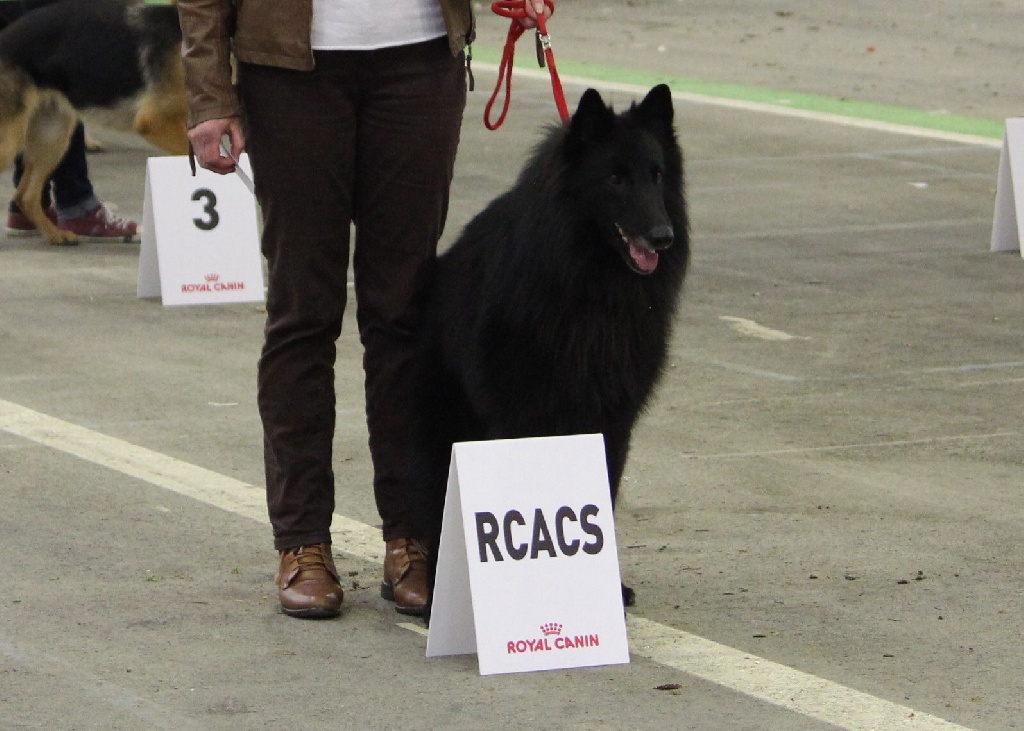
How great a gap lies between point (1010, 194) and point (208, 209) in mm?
4040

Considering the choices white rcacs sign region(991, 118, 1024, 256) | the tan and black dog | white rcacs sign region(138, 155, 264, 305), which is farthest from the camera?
the tan and black dog

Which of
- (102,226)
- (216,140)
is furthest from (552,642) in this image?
(102,226)

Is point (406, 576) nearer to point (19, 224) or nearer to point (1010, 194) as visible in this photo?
point (1010, 194)

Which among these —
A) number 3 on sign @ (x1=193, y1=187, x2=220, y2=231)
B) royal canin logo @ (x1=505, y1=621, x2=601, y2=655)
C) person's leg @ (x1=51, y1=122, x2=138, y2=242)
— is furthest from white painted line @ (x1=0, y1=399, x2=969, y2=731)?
person's leg @ (x1=51, y1=122, x2=138, y2=242)

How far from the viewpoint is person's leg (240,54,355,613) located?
4.31 metres

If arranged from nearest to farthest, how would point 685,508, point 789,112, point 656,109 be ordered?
point 656,109 → point 685,508 → point 789,112

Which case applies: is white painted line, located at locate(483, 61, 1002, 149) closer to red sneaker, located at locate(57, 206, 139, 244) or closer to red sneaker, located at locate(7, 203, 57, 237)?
red sneaker, located at locate(57, 206, 139, 244)

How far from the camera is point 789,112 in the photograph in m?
15.1

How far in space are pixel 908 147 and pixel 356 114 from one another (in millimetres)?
9454

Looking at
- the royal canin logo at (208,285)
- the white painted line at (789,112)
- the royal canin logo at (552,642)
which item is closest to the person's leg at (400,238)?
the royal canin logo at (552,642)

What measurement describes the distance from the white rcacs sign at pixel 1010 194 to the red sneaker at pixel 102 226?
455 centimetres

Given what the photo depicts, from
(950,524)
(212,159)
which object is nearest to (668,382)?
(950,524)

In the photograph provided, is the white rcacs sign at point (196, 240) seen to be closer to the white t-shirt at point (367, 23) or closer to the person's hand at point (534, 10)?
the person's hand at point (534, 10)

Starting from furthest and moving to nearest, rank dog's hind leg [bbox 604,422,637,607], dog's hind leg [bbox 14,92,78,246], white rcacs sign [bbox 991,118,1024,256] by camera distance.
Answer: dog's hind leg [bbox 14,92,78,246] → white rcacs sign [bbox 991,118,1024,256] → dog's hind leg [bbox 604,422,637,607]
